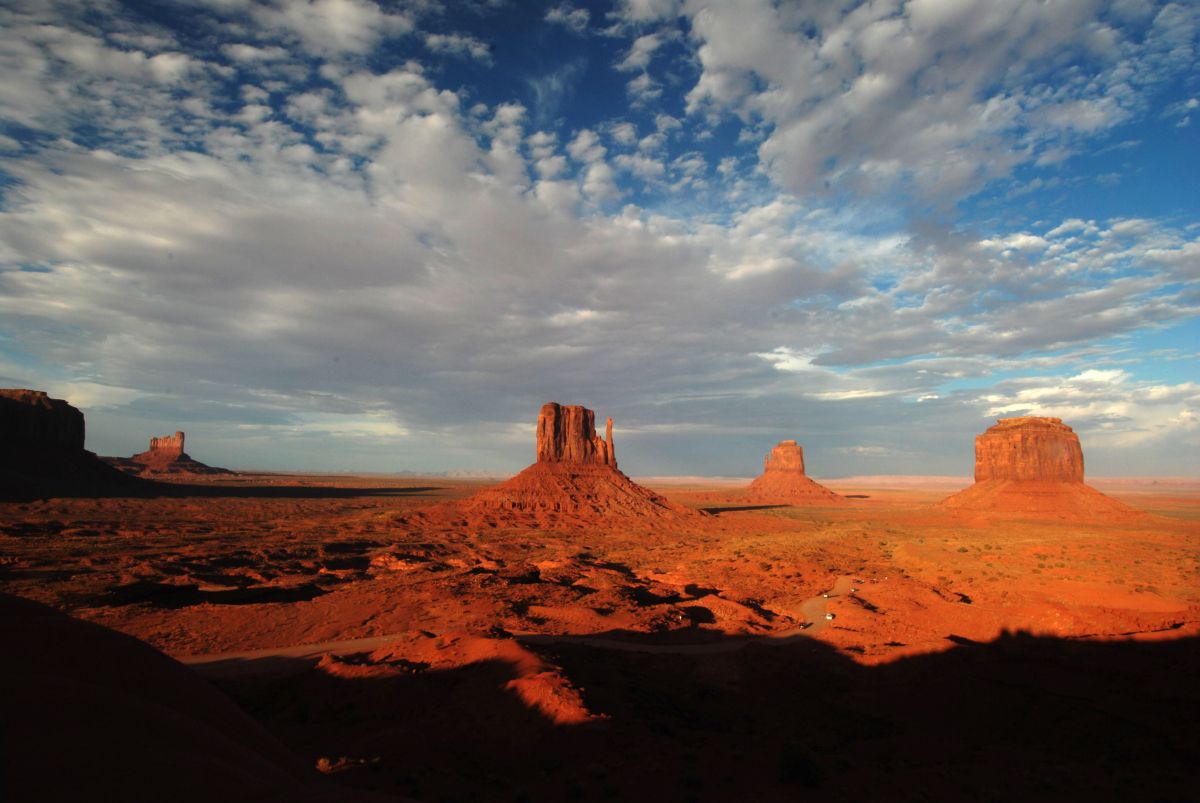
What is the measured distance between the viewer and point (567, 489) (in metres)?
93.4

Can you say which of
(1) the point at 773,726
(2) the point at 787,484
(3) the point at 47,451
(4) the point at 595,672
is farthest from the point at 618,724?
(2) the point at 787,484

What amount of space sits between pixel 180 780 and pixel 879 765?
15.5 m

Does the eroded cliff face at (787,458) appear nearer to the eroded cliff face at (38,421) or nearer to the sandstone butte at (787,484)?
the sandstone butte at (787,484)

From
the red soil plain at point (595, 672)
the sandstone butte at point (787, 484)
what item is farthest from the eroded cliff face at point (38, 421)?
the sandstone butte at point (787, 484)

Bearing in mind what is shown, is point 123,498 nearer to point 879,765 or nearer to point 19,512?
point 19,512

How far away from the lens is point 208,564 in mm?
40094

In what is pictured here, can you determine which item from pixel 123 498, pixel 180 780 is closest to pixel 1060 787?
pixel 180 780

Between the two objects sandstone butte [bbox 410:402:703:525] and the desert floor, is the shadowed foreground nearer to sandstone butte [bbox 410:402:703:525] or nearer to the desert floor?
the desert floor

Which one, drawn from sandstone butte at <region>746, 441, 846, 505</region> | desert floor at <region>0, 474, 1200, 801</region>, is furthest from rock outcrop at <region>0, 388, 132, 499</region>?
sandstone butte at <region>746, 441, 846, 505</region>

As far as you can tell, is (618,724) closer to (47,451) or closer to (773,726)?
(773,726)

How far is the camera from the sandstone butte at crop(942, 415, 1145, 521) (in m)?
80.6

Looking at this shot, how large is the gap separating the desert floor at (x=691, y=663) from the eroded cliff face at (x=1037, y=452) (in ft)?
160

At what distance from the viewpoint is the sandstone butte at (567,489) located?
85.0 meters

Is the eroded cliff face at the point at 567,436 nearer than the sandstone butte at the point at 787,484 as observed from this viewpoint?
Yes
